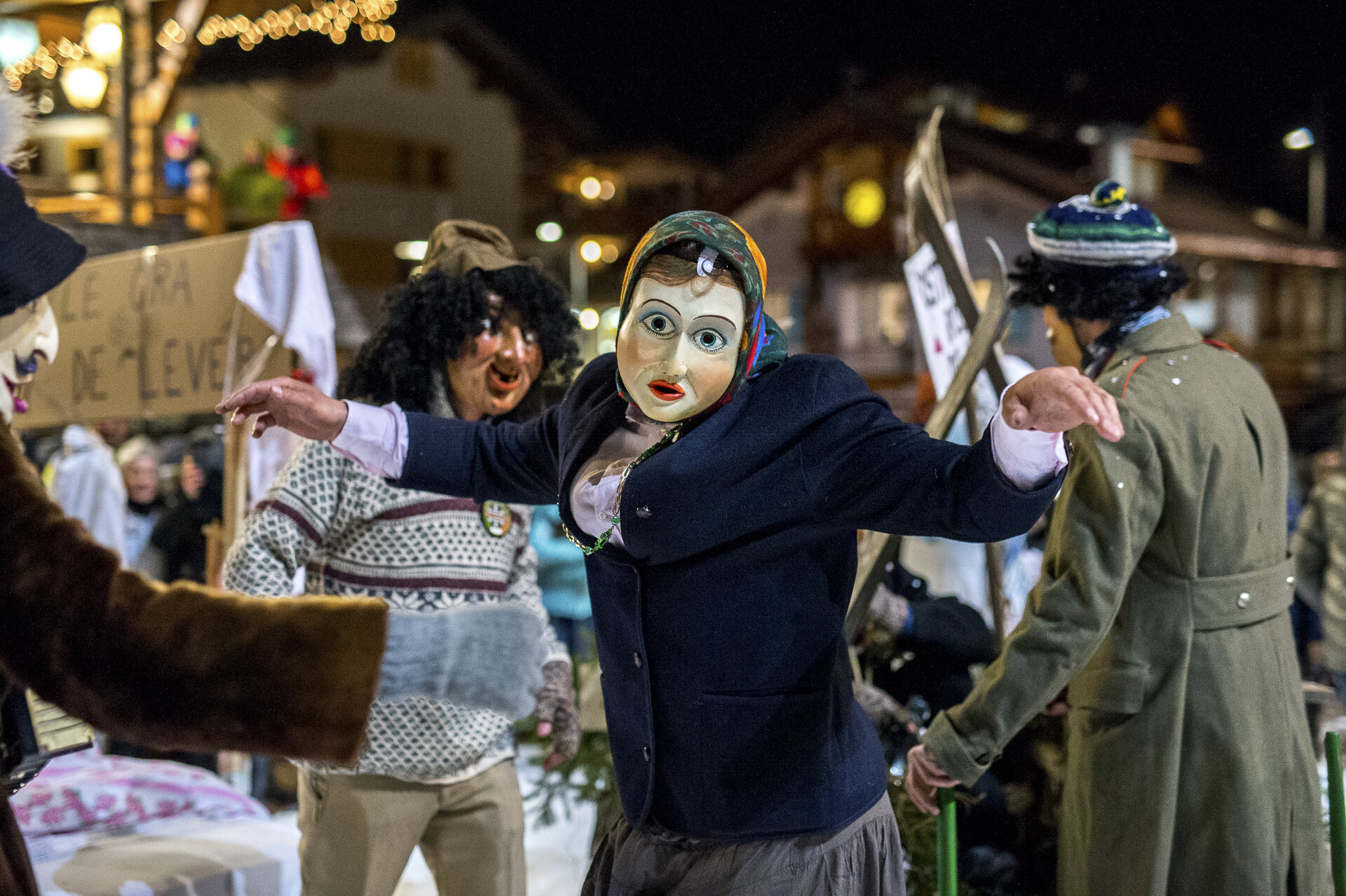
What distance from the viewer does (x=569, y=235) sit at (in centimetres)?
3000

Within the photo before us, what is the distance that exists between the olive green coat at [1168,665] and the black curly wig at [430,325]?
4.47ft

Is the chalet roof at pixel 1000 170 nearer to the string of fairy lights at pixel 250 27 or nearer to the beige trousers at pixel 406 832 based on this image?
the string of fairy lights at pixel 250 27

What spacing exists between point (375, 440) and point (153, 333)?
2.54 meters

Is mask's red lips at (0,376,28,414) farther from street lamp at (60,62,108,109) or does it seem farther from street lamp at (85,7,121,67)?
street lamp at (60,62,108,109)

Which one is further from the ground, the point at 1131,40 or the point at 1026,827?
the point at 1131,40

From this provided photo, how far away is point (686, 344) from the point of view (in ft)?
5.95

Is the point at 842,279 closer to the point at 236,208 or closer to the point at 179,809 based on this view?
the point at 236,208

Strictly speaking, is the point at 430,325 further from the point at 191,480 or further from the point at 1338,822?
the point at 191,480

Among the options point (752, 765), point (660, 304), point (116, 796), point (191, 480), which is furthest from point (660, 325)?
point (191, 480)

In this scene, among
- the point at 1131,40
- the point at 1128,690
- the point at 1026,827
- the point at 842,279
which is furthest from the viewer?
the point at 842,279

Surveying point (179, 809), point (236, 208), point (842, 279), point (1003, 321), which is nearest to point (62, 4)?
point (236, 208)

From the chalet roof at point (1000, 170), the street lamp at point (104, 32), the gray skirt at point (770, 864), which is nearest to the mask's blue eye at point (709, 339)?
the gray skirt at point (770, 864)

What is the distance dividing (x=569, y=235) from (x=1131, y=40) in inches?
1013

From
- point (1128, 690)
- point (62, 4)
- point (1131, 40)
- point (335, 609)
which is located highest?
point (62, 4)
